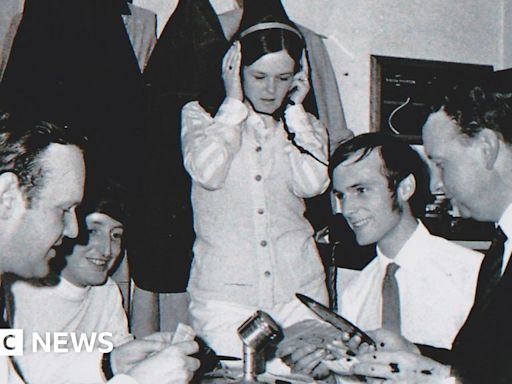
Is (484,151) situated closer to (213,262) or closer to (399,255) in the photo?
(399,255)

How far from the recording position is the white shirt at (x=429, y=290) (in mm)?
1403

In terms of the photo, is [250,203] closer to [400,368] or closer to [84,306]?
[84,306]

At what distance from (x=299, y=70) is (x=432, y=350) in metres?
0.82

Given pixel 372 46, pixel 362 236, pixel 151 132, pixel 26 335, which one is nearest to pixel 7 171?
pixel 26 335

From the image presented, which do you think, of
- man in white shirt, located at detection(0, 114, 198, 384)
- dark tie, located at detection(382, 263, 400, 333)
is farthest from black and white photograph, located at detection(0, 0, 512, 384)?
man in white shirt, located at detection(0, 114, 198, 384)

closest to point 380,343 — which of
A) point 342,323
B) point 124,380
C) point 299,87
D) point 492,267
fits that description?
point 342,323

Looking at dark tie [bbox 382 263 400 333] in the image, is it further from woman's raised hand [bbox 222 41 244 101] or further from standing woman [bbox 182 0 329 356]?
woman's raised hand [bbox 222 41 244 101]

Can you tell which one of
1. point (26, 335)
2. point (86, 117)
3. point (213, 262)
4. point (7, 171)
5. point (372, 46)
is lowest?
point (26, 335)

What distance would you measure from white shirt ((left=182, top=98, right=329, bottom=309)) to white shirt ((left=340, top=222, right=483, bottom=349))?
0.20 m

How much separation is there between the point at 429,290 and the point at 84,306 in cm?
77

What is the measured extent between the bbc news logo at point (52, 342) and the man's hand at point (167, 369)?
181 millimetres

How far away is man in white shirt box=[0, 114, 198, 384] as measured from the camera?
96 centimetres

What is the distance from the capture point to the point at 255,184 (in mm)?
1641

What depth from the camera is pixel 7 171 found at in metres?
0.97
